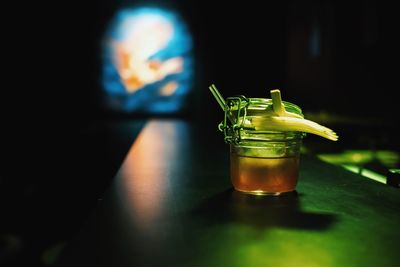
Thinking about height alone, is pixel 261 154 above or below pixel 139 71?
above

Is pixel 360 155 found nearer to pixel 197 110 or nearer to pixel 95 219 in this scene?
pixel 95 219

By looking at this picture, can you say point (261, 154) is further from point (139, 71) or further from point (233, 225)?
point (139, 71)

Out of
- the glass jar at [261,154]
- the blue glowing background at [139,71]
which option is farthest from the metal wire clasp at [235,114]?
the blue glowing background at [139,71]

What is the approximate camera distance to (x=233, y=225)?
71 centimetres

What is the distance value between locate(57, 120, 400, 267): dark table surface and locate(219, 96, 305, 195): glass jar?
0.09 feet

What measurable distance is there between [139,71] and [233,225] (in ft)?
18.1

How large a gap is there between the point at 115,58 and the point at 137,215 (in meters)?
5.51

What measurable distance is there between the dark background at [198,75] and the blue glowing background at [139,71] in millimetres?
120

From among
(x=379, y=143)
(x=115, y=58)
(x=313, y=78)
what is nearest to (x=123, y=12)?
(x=115, y=58)

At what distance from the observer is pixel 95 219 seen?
74cm

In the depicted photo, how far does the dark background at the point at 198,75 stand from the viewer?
328 centimetres

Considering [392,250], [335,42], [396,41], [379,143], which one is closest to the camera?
[392,250]

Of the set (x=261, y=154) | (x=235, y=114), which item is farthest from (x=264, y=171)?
(x=235, y=114)

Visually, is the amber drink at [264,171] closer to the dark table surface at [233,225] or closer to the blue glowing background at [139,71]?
the dark table surface at [233,225]
